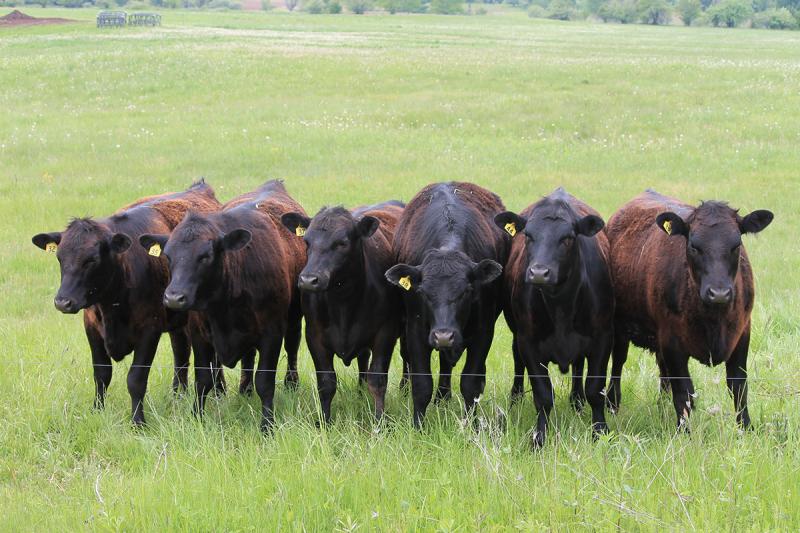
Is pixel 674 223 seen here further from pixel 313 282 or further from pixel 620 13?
pixel 620 13

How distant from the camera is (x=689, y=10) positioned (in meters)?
137

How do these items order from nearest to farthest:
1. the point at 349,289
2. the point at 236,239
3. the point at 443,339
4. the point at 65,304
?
the point at 443,339 → the point at 65,304 → the point at 236,239 → the point at 349,289

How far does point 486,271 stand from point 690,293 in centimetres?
162

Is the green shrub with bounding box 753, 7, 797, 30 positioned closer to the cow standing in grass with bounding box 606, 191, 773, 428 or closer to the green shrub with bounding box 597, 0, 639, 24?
the green shrub with bounding box 597, 0, 639, 24

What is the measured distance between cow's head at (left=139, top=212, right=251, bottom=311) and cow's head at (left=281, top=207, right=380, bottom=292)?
1.97 feet

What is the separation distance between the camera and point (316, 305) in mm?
7949

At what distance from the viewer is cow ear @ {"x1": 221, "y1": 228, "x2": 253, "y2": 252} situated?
769cm

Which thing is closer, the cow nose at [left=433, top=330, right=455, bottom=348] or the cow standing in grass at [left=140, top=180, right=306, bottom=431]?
the cow nose at [left=433, top=330, right=455, bottom=348]

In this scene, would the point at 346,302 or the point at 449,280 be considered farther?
the point at 346,302

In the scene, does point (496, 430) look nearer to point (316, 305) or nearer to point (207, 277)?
point (316, 305)

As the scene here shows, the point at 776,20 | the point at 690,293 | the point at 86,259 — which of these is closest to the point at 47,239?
the point at 86,259

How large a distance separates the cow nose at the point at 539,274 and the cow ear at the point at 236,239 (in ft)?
8.20

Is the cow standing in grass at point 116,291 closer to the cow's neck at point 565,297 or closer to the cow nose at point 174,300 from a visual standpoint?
the cow nose at point 174,300

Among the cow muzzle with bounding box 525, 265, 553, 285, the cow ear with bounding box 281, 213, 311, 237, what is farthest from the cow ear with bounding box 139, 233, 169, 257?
the cow muzzle with bounding box 525, 265, 553, 285
